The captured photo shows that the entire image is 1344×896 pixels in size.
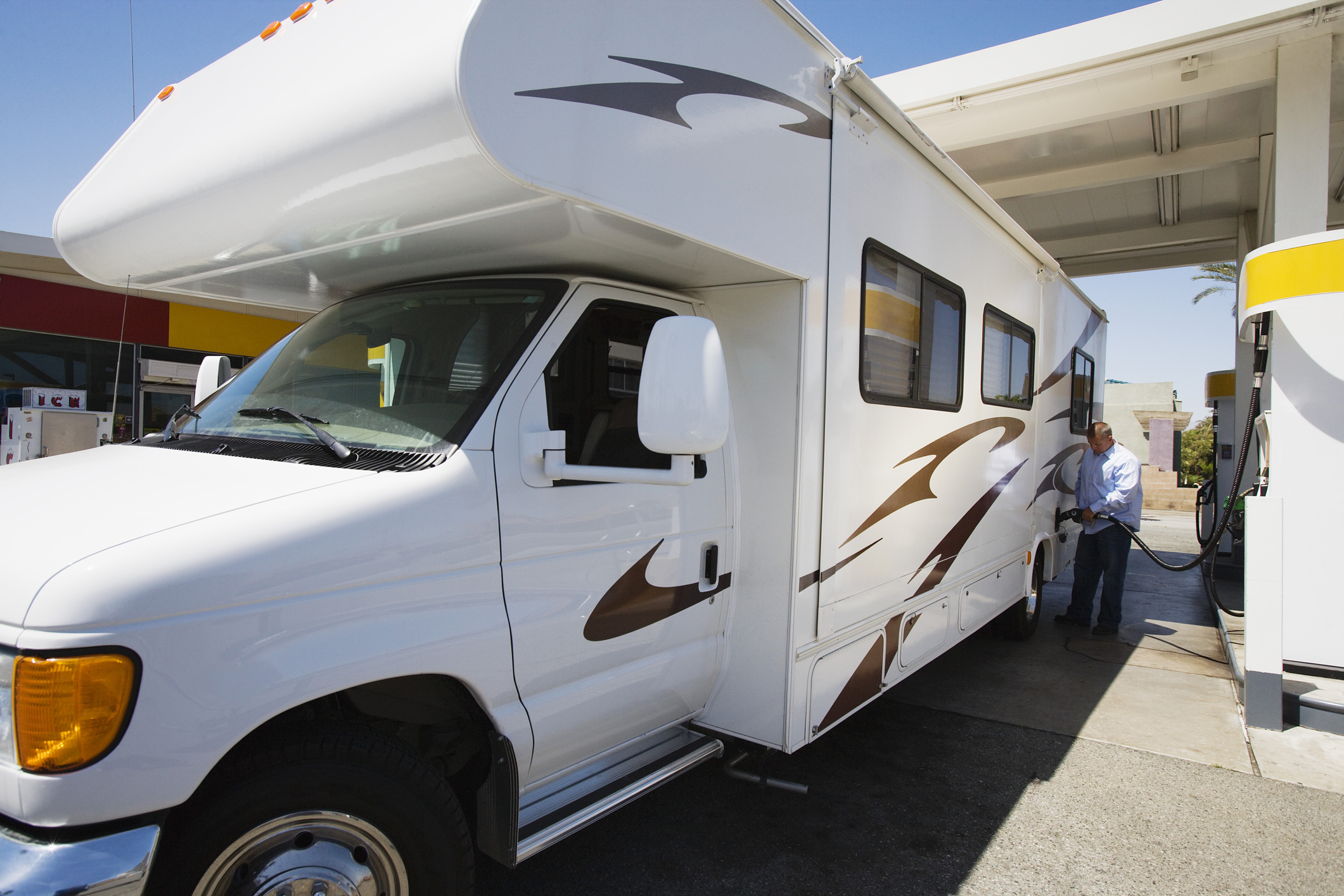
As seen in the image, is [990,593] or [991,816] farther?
[990,593]

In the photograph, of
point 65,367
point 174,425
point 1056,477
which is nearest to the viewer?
point 174,425

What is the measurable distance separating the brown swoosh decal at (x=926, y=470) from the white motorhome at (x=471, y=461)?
0.15 ft

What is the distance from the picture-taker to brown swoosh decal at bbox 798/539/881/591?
315 cm

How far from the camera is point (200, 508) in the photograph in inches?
75.5

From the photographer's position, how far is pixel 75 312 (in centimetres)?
1091

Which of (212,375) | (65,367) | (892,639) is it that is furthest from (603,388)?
(65,367)

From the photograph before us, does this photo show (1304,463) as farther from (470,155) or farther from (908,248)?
(470,155)

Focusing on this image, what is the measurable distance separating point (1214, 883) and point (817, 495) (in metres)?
2.16

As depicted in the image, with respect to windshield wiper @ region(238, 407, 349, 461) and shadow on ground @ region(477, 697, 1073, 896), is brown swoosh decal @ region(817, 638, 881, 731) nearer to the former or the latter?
shadow on ground @ region(477, 697, 1073, 896)

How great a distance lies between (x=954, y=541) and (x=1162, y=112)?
6.15 metres

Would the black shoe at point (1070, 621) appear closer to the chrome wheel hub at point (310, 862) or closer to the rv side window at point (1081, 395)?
the rv side window at point (1081, 395)

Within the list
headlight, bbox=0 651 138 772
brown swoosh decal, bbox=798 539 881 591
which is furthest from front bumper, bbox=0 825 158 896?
brown swoosh decal, bbox=798 539 881 591

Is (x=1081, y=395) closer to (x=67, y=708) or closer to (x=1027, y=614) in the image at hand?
(x=1027, y=614)

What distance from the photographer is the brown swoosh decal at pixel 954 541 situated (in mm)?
4332
